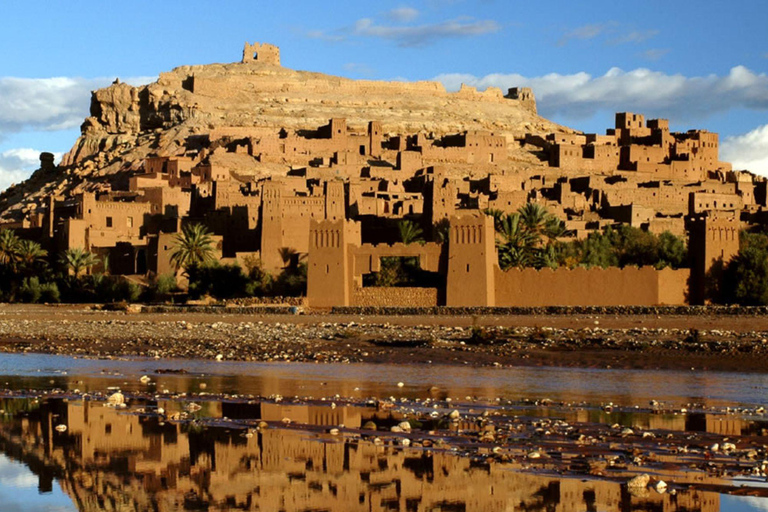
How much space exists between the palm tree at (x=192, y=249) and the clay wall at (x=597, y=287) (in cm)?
1522

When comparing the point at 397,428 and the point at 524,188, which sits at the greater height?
the point at 524,188

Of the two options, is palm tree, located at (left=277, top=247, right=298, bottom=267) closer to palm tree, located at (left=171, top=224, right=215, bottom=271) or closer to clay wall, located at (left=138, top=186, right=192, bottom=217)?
palm tree, located at (left=171, top=224, right=215, bottom=271)

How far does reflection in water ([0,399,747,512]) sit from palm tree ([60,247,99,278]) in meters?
35.6

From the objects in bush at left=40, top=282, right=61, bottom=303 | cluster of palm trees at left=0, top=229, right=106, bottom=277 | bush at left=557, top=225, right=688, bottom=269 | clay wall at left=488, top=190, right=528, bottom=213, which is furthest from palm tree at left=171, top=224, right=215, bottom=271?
bush at left=557, top=225, right=688, bottom=269

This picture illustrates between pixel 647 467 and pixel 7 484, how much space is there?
647 centimetres

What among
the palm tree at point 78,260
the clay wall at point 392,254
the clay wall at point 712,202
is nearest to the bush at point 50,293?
the palm tree at point 78,260

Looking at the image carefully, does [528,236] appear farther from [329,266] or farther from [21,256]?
[21,256]

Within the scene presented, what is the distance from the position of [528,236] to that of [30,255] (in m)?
21.5

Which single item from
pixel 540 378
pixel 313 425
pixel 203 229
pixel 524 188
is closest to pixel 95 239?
pixel 203 229

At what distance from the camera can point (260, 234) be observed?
51.6 m

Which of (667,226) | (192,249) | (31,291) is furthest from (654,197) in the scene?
(31,291)

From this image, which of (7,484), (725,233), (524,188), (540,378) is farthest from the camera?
(524,188)

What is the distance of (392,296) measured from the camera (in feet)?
133

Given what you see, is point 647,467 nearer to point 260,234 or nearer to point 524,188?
point 260,234
